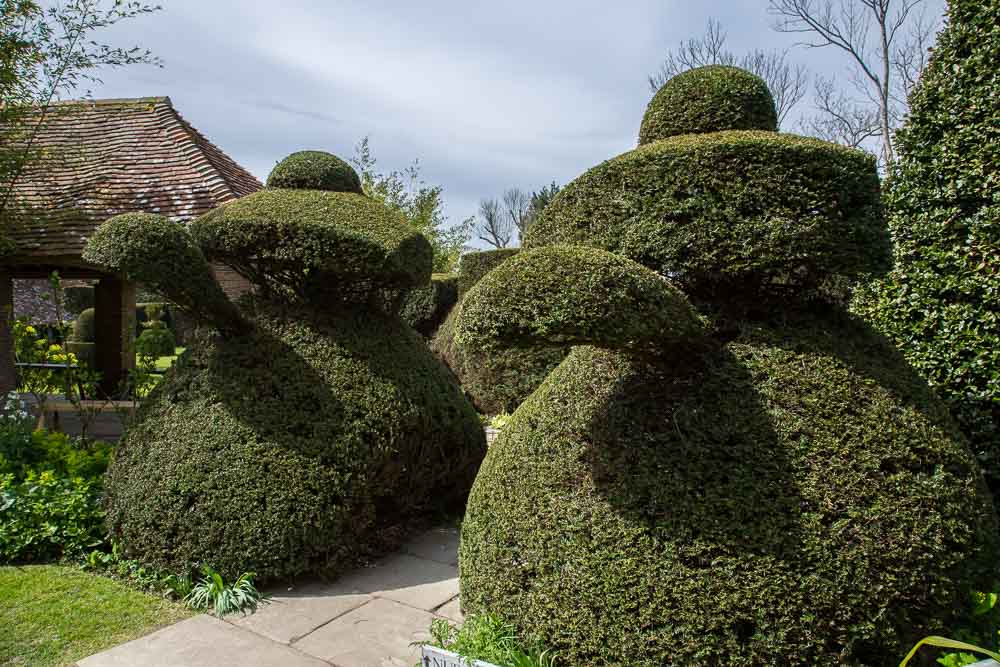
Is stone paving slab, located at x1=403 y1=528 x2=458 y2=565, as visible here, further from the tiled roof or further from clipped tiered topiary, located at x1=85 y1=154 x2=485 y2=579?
the tiled roof

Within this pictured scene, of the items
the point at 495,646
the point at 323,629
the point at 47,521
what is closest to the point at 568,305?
the point at 495,646

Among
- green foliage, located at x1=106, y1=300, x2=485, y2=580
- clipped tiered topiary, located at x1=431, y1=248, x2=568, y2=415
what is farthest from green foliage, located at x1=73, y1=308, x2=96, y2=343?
green foliage, located at x1=106, y1=300, x2=485, y2=580

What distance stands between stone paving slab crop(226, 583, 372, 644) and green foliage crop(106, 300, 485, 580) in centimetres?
15

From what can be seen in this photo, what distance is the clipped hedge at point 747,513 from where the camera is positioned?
2.54m

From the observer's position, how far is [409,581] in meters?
4.34

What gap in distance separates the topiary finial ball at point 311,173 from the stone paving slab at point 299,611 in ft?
10.4

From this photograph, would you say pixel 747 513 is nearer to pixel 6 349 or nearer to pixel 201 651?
pixel 201 651

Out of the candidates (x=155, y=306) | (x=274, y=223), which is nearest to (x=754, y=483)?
(x=274, y=223)

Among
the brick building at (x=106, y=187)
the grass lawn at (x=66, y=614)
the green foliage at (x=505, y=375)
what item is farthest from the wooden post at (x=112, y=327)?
the grass lawn at (x=66, y=614)

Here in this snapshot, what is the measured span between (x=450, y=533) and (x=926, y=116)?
464cm

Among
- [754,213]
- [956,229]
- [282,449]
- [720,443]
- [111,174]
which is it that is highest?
[111,174]

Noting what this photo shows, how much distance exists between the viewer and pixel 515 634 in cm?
298

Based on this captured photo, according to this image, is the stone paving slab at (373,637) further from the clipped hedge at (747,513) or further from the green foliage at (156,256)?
the green foliage at (156,256)

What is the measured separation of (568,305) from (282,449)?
266cm
